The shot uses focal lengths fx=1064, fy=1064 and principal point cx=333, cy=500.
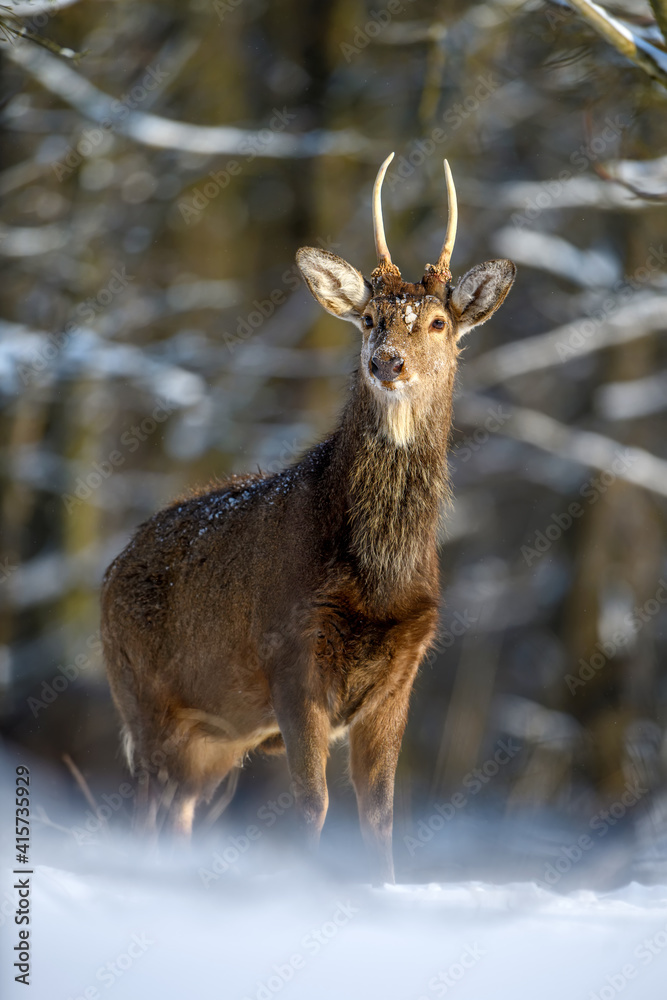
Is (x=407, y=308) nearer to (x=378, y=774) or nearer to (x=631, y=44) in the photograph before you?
(x=631, y=44)

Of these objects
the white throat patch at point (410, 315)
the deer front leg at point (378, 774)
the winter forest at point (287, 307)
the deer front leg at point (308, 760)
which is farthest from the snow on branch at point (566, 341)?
the deer front leg at point (308, 760)

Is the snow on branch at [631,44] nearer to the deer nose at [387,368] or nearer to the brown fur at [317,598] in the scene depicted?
the brown fur at [317,598]

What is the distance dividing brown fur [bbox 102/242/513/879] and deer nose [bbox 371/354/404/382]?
0.05 metres

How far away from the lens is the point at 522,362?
1258 cm

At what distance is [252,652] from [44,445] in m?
7.73

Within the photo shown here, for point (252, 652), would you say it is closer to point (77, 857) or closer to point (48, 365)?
point (77, 857)

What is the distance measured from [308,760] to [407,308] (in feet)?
7.49

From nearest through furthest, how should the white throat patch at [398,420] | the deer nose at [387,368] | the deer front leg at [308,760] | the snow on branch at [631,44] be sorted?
the deer front leg at [308,760]
the deer nose at [387,368]
the white throat patch at [398,420]
the snow on branch at [631,44]

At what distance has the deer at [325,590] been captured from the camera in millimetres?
5160

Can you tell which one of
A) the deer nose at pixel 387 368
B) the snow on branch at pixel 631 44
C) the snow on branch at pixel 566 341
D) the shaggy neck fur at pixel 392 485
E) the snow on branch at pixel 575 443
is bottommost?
the snow on branch at pixel 575 443

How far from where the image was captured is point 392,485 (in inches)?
215

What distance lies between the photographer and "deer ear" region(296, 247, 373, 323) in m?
5.65

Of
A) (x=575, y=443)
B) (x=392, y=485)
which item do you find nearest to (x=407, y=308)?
(x=392, y=485)

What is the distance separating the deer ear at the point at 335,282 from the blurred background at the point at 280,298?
5.75m
